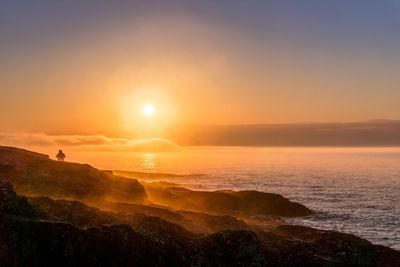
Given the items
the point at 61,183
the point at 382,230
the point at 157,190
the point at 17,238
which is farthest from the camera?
the point at 157,190

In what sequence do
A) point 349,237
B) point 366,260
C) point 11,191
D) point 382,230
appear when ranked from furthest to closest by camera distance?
point 382,230 → point 349,237 → point 366,260 → point 11,191

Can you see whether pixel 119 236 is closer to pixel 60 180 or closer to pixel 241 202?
pixel 60 180

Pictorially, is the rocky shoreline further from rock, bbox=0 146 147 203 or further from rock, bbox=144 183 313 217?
rock, bbox=144 183 313 217

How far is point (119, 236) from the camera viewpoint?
3819cm

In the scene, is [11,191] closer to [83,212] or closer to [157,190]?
[83,212]

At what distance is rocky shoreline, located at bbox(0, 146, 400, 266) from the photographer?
37.6m

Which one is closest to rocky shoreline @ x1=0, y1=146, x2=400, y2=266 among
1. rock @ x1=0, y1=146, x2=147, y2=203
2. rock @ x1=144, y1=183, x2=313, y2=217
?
rock @ x1=0, y1=146, x2=147, y2=203

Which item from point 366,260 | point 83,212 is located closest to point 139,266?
point 83,212

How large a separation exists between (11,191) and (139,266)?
13.2m

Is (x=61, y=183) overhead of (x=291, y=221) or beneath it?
overhead

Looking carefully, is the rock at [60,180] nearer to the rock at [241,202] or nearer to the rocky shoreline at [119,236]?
the rocky shoreline at [119,236]

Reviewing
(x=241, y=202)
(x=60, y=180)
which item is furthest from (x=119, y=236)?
(x=241, y=202)

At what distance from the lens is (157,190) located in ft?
266

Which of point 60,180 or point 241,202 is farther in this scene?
point 241,202
